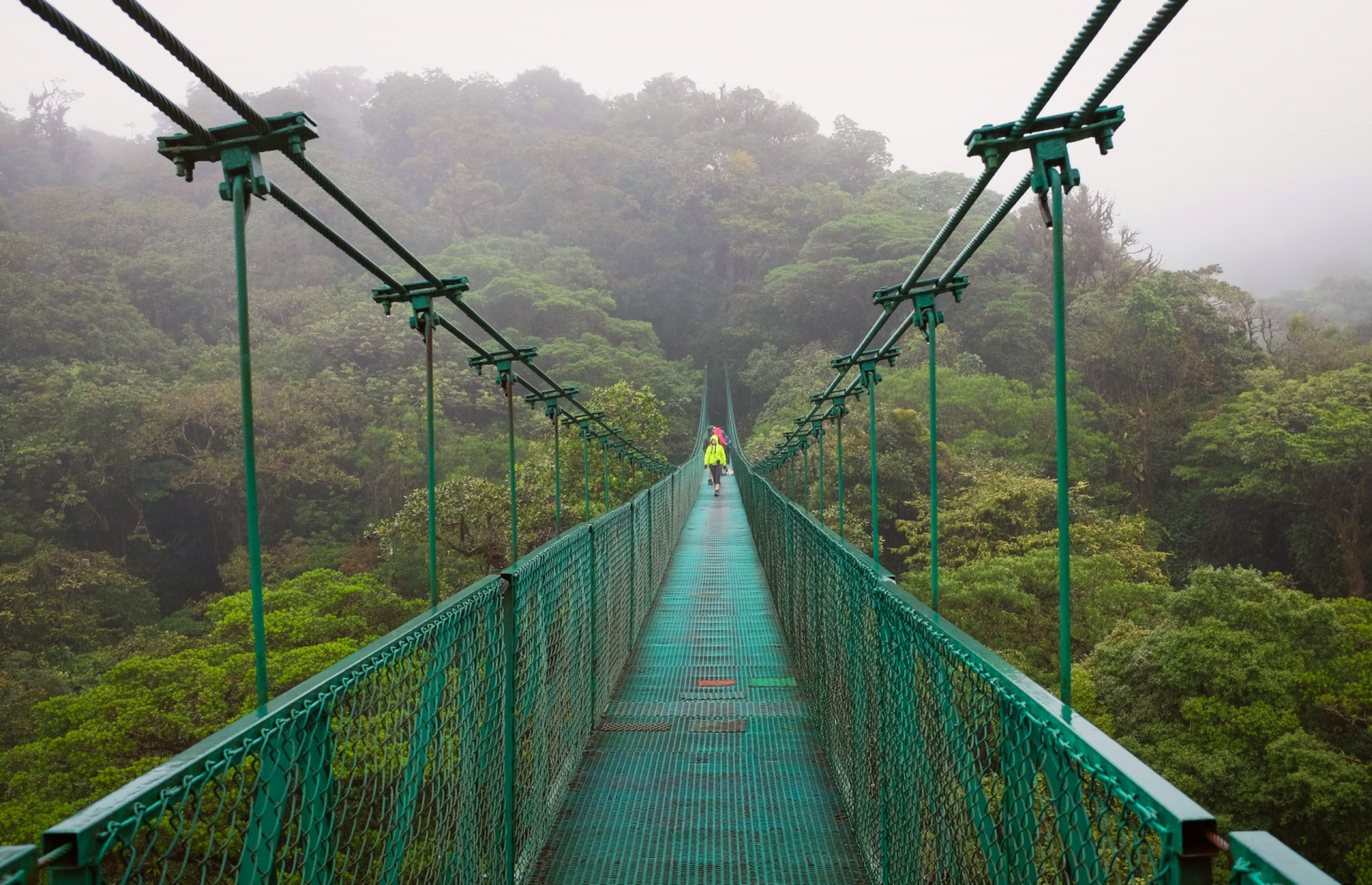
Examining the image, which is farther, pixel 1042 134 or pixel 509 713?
pixel 509 713

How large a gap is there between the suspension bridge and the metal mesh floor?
10mm

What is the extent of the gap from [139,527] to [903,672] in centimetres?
1696

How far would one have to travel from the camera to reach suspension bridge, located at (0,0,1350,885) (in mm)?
817

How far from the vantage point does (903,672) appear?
5.35 ft

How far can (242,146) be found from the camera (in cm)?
117

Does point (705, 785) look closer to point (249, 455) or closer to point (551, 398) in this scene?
point (551, 398)

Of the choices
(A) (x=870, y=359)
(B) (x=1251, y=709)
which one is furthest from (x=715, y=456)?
(A) (x=870, y=359)

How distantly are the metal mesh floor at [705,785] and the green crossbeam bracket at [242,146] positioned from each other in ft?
5.22

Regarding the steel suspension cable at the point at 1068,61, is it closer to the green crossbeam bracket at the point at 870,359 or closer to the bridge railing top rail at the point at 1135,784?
the bridge railing top rail at the point at 1135,784

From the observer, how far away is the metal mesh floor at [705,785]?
2.07 meters

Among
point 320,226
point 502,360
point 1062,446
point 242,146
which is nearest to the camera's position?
point 1062,446

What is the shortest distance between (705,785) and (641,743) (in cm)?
43

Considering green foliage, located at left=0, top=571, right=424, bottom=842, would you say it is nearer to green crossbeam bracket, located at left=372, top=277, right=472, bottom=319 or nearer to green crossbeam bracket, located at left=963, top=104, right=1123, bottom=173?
green crossbeam bracket, located at left=372, top=277, right=472, bottom=319

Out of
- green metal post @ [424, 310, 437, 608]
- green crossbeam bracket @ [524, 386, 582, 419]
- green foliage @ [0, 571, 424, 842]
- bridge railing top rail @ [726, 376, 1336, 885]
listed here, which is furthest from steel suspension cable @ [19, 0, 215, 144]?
green foliage @ [0, 571, 424, 842]
